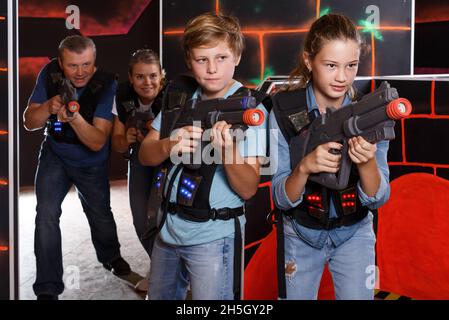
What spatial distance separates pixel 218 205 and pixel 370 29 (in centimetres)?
298

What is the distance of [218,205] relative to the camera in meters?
1.73

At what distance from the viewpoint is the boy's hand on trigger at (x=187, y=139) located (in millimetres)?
1648

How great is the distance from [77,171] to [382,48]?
2540 millimetres

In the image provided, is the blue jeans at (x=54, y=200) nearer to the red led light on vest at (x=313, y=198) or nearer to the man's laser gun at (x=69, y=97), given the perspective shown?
the man's laser gun at (x=69, y=97)

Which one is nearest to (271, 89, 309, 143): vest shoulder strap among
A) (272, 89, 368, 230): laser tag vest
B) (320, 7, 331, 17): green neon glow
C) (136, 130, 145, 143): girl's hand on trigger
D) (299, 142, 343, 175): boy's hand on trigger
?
(272, 89, 368, 230): laser tag vest

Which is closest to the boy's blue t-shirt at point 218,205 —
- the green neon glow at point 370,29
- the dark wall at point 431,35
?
the green neon glow at point 370,29

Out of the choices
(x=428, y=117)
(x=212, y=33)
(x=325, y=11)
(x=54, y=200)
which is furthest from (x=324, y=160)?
(x=325, y=11)

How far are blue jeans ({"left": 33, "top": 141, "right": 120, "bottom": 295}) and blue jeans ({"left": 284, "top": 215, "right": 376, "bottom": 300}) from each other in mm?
1273

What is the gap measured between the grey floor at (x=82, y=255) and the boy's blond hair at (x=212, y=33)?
150 centimetres

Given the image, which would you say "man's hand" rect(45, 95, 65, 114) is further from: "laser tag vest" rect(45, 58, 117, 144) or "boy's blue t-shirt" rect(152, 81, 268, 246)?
"boy's blue t-shirt" rect(152, 81, 268, 246)

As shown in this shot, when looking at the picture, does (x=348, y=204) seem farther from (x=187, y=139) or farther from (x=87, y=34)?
(x=87, y=34)

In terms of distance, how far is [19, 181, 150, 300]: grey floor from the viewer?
9.46ft
